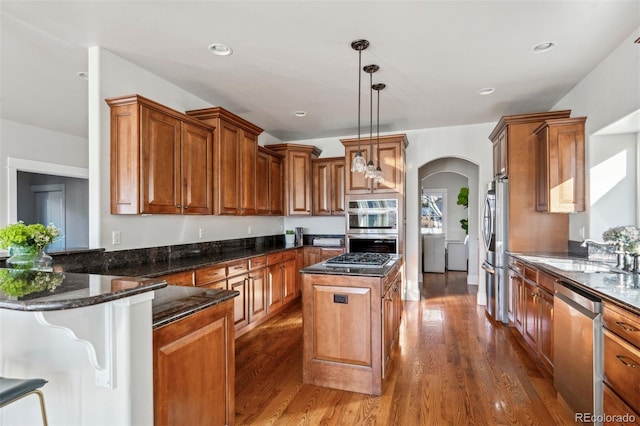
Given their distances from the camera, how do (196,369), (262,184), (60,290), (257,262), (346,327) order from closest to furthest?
1. (60,290)
2. (196,369)
3. (346,327)
4. (257,262)
5. (262,184)

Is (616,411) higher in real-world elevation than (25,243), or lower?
lower

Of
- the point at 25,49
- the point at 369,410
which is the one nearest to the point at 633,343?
the point at 369,410

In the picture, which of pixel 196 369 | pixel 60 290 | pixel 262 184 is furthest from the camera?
pixel 262 184

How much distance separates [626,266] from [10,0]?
14.8 ft

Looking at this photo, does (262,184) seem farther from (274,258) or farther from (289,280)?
(289,280)

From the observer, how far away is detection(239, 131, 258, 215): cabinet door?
13.6 feet

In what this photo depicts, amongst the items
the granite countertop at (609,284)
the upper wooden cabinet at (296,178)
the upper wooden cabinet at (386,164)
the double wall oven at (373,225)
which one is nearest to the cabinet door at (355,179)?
the upper wooden cabinet at (386,164)

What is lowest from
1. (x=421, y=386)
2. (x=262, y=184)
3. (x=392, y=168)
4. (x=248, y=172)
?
(x=421, y=386)

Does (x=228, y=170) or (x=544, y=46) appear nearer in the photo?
(x=544, y=46)

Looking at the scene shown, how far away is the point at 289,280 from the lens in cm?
491

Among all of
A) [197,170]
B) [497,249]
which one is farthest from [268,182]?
[497,249]

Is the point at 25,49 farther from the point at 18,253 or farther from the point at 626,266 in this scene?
the point at 626,266

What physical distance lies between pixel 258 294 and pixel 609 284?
3218mm

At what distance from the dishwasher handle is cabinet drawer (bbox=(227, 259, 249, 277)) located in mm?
2792
